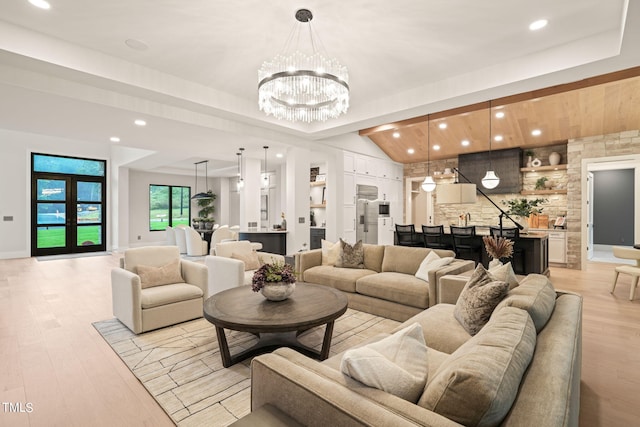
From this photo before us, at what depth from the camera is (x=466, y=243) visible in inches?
228

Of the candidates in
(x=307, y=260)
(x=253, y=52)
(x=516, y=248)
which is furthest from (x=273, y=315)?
(x=516, y=248)

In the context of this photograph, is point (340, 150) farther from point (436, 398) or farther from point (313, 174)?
point (436, 398)

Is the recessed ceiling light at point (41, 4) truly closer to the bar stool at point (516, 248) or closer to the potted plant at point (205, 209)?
the bar stool at point (516, 248)

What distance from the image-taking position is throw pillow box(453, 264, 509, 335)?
2033mm

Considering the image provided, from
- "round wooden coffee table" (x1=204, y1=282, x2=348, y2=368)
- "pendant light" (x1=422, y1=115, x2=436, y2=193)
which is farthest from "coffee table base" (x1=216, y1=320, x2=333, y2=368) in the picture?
"pendant light" (x1=422, y1=115, x2=436, y2=193)

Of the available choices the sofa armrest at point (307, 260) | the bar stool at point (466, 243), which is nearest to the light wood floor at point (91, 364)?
the bar stool at point (466, 243)

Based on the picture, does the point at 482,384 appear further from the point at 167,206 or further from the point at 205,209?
the point at 167,206

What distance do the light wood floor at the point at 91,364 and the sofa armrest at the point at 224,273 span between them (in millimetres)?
1254

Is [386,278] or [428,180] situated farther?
A: [428,180]

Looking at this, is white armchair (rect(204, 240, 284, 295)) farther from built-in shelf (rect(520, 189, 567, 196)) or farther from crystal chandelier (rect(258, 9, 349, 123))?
built-in shelf (rect(520, 189, 567, 196))

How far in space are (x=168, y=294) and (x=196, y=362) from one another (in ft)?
3.41

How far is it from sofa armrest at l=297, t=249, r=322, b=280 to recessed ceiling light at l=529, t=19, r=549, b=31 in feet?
11.9

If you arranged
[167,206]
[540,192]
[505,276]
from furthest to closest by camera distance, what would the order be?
[167,206], [540,192], [505,276]

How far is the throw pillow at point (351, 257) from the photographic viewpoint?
4.43 meters
